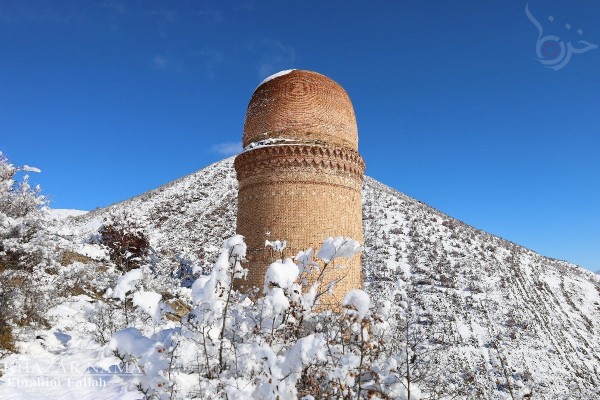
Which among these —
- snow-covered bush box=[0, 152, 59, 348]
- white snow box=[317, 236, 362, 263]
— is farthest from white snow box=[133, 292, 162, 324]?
snow-covered bush box=[0, 152, 59, 348]

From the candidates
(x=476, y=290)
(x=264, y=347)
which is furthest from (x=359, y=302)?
(x=476, y=290)

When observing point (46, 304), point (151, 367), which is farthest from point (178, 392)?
point (46, 304)

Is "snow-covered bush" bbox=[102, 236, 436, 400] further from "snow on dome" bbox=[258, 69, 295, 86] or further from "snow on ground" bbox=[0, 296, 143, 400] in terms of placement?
"snow on dome" bbox=[258, 69, 295, 86]

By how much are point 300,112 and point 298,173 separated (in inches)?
60.0

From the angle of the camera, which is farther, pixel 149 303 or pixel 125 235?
pixel 125 235

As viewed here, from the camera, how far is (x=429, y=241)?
97.5 feet

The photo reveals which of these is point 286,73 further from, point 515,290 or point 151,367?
point 515,290

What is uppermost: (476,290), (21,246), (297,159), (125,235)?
(125,235)

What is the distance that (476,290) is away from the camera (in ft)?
75.0

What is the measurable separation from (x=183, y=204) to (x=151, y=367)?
41249mm

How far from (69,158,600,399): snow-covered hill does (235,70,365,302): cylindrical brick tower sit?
1582 millimetres

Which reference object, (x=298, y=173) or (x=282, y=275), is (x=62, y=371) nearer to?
(x=282, y=275)

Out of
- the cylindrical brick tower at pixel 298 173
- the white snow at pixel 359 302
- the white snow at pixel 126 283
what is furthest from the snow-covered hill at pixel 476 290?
the white snow at pixel 359 302

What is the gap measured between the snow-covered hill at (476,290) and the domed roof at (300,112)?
3.47 m
